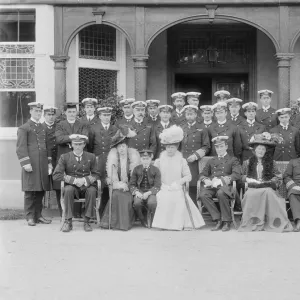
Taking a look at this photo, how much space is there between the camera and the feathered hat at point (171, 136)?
9.70 meters

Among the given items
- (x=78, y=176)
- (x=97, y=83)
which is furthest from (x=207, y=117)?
(x=97, y=83)

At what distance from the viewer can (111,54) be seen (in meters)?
13.6

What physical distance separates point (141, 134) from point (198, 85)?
4839mm

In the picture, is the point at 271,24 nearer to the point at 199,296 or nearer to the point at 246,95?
the point at 246,95

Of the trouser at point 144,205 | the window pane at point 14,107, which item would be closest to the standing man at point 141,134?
the trouser at point 144,205

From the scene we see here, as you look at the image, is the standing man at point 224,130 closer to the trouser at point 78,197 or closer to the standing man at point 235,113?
the standing man at point 235,113

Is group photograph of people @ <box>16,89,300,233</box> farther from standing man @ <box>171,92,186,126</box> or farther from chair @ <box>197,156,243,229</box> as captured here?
standing man @ <box>171,92,186,126</box>

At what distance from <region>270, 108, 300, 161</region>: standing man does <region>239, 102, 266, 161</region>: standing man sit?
25 cm

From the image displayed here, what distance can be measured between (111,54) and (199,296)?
8.71 m

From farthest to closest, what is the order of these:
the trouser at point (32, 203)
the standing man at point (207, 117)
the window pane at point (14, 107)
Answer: the window pane at point (14, 107), the standing man at point (207, 117), the trouser at point (32, 203)

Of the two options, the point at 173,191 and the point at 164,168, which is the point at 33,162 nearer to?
the point at 164,168

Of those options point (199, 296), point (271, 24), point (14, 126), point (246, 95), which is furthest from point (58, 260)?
point (246, 95)

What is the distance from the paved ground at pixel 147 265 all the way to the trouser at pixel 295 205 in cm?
47

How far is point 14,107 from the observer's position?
492 inches
